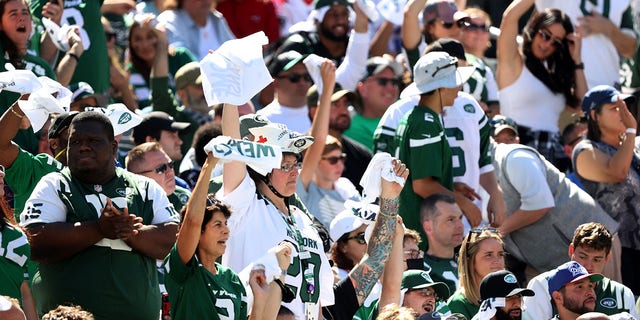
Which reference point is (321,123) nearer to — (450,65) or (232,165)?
(450,65)

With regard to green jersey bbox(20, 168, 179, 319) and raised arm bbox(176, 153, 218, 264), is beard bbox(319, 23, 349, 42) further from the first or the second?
raised arm bbox(176, 153, 218, 264)

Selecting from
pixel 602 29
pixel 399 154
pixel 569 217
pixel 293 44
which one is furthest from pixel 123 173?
pixel 602 29

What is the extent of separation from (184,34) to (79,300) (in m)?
6.45

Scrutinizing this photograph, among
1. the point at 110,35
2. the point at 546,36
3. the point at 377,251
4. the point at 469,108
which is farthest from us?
the point at 110,35

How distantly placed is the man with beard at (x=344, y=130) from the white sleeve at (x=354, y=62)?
89 cm

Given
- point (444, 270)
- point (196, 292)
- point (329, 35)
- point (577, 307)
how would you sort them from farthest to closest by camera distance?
point (329, 35) < point (444, 270) < point (577, 307) < point (196, 292)

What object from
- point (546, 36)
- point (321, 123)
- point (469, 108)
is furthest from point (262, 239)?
point (546, 36)

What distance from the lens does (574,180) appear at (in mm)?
10758

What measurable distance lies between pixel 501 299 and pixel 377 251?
2.48 ft

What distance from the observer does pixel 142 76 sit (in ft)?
41.3

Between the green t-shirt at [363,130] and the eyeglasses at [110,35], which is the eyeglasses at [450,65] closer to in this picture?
the green t-shirt at [363,130]

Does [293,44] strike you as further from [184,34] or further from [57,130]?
[57,130]

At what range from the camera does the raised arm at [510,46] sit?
464 inches

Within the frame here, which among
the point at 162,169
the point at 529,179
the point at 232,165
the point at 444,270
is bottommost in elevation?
the point at 444,270
